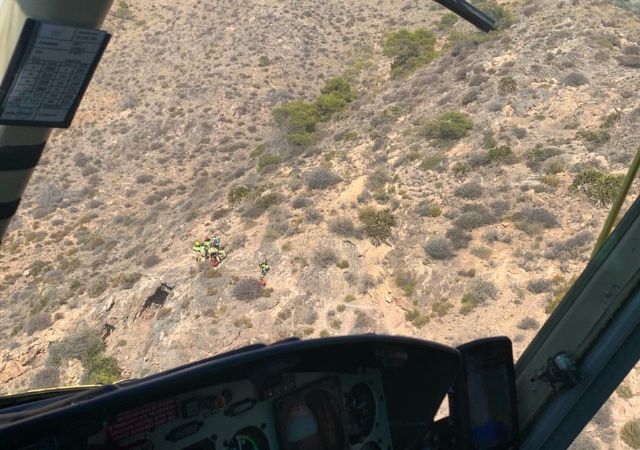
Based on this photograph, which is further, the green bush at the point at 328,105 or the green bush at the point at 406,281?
the green bush at the point at 328,105

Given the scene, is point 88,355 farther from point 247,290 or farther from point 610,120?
point 610,120

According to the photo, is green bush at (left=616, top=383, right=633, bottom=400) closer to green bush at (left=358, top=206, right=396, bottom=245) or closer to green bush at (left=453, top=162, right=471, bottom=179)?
green bush at (left=358, top=206, right=396, bottom=245)

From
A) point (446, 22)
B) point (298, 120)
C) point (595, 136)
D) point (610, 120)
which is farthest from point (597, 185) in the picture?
point (446, 22)

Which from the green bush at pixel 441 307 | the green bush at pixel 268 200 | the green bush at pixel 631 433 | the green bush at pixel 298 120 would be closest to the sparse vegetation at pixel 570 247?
the green bush at pixel 441 307

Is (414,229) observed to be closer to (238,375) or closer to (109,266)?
(109,266)

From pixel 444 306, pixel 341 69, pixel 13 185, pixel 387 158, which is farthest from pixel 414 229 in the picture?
pixel 341 69

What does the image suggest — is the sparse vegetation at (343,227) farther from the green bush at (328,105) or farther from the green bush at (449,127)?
the green bush at (328,105)
